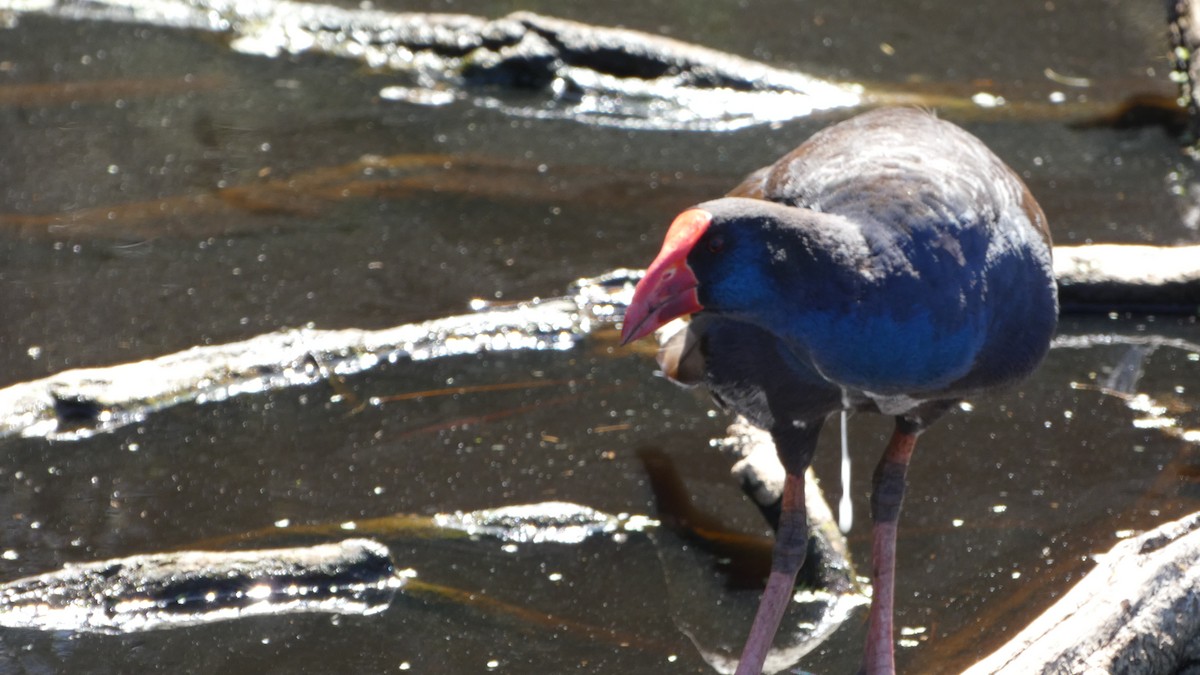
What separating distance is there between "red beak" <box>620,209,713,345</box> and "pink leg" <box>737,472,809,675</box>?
30.3 inches

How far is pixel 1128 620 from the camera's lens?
272cm

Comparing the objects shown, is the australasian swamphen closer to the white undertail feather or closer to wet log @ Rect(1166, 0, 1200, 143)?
the white undertail feather

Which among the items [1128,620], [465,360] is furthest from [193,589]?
[1128,620]

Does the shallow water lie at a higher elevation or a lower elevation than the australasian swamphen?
lower

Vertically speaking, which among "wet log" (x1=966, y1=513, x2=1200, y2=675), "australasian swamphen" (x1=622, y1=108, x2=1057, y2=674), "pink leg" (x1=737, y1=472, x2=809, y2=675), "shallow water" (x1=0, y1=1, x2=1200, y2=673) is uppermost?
"australasian swamphen" (x1=622, y1=108, x2=1057, y2=674)

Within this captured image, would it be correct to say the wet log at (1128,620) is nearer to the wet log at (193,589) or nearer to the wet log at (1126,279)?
the wet log at (193,589)

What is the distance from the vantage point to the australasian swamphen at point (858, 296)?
2.75 meters

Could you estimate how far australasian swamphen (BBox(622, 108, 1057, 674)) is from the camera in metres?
2.75

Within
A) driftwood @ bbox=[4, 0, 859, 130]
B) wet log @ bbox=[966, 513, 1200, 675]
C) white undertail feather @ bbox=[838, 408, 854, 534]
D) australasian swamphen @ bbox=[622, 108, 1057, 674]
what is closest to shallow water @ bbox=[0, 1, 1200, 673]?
white undertail feather @ bbox=[838, 408, 854, 534]

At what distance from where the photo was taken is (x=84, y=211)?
5.95 metres

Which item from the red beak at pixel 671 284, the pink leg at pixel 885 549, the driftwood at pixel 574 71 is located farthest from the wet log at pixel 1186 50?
the red beak at pixel 671 284

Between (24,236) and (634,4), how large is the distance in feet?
13.4

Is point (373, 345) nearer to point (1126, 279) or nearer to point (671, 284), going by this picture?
point (671, 284)

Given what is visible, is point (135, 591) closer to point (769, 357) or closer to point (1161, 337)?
point (769, 357)
